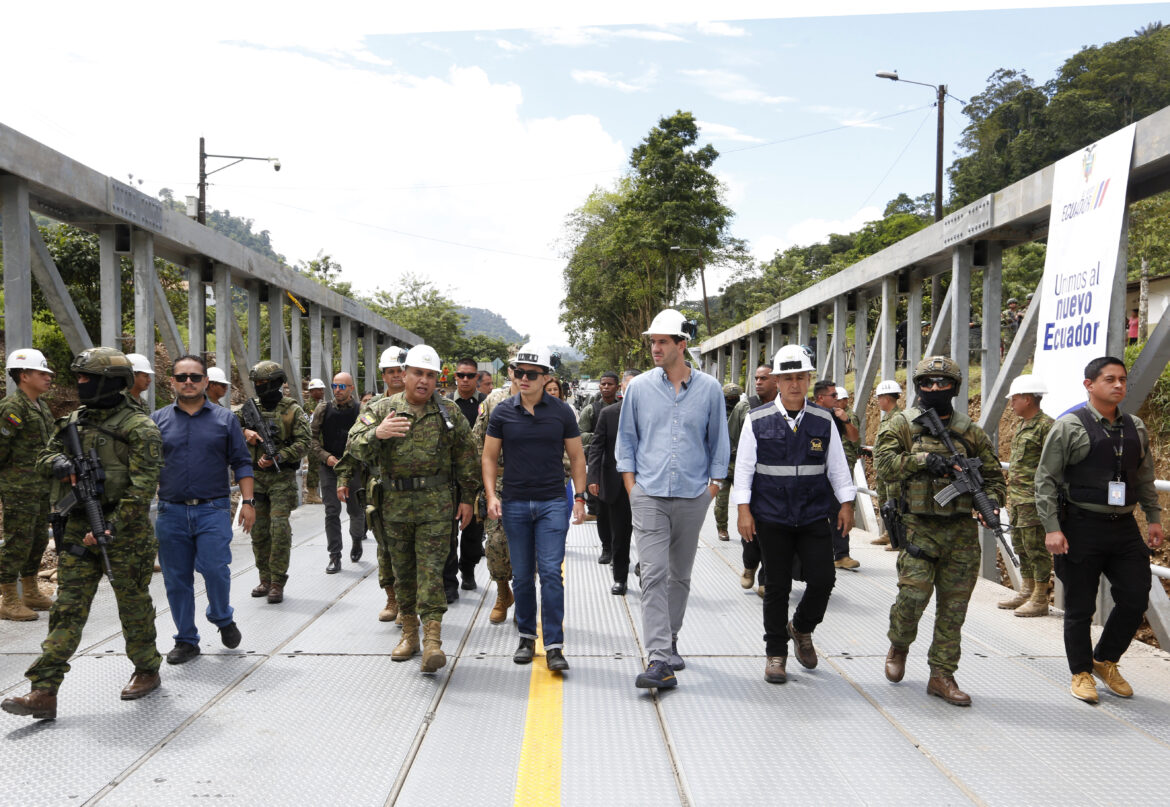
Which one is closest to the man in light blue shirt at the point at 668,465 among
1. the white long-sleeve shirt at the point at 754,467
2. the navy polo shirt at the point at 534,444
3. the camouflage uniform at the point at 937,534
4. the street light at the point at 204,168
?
the white long-sleeve shirt at the point at 754,467

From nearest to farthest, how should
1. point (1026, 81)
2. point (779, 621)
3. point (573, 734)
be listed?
point (573, 734)
point (779, 621)
point (1026, 81)

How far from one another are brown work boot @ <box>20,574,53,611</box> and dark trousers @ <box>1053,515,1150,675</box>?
23.3ft

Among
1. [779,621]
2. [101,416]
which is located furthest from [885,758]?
[101,416]

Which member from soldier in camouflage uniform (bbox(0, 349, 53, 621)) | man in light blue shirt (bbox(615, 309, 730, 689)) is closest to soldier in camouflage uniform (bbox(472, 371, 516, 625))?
man in light blue shirt (bbox(615, 309, 730, 689))

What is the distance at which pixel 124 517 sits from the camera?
Result: 4.57 metres

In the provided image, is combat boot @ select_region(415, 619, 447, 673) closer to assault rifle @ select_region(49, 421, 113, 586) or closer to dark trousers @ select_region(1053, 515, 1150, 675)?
assault rifle @ select_region(49, 421, 113, 586)

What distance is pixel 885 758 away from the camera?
12.6 feet

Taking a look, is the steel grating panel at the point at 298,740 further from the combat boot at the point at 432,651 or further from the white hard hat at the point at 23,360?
the white hard hat at the point at 23,360

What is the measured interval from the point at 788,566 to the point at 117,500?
386 centimetres

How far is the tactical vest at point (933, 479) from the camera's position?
4.64 meters

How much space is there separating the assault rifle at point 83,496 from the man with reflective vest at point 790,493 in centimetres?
349

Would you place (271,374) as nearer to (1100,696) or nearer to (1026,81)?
(1100,696)

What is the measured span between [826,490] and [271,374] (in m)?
4.68

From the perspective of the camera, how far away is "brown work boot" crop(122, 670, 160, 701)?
4.54 m
